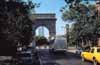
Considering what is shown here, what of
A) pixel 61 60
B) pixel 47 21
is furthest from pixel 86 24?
pixel 47 21

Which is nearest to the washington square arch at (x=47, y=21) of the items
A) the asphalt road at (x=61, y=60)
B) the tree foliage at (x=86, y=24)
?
the tree foliage at (x=86, y=24)

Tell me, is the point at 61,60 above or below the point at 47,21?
below

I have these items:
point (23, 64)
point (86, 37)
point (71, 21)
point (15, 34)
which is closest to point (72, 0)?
point (23, 64)

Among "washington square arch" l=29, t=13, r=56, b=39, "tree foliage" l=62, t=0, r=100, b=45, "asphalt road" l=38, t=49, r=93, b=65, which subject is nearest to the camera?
"asphalt road" l=38, t=49, r=93, b=65

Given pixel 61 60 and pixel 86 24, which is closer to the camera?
pixel 61 60

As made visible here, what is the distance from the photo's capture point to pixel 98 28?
202 feet

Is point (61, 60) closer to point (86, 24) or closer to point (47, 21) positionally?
point (86, 24)

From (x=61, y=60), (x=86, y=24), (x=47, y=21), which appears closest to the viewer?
(x=61, y=60)

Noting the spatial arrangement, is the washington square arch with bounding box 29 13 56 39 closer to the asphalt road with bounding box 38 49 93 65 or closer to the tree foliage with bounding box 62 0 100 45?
the tree foliage with bounding box 62 0 100 45

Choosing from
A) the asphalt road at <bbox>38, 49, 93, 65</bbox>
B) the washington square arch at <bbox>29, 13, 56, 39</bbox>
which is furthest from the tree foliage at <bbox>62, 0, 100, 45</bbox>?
the washington square arch at <bbox>29, 13, 56, 39</bbox>

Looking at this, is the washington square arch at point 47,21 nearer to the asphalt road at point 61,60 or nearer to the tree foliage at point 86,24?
the tree foliage at point 86,24

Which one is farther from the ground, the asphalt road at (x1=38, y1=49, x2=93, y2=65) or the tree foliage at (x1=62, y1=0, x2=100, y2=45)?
the tree foliage at (x1=62, y1=0, x2=100, y2=45)

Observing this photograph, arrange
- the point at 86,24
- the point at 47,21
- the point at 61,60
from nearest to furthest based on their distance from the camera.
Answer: the point at 61,60, the point at 86,24, the point at 47,21

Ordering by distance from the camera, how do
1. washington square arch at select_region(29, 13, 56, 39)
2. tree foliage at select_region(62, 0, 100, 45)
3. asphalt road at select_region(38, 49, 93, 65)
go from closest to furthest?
asphalt road at select_region(38, 49, 93, 65)
tree foliage at select_region(62, 0, 100, 45)
washington square arch at select_region(29, 13, 56, 39)
